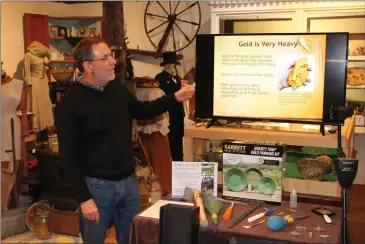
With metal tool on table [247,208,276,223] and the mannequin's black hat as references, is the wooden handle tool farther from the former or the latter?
the mannequin's black hat

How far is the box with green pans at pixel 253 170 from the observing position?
2010 mm

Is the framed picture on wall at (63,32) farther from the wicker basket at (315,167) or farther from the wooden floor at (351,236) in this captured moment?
the wicker basket at (315,167)

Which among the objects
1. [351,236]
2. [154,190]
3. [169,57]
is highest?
[169,57]

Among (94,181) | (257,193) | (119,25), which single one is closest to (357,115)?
(119,25)

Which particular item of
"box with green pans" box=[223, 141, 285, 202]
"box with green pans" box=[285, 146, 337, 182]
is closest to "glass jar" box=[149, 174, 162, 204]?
"box with green pans" box=[285, 146, 337, 182]

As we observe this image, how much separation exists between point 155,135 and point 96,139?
211cm

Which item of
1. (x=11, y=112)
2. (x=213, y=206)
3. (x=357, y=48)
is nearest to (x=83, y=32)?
(x=11, y=112)

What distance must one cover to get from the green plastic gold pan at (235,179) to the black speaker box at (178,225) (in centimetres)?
54

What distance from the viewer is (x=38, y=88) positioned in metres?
4.87

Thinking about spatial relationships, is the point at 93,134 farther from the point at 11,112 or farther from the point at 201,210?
the point at 11,112

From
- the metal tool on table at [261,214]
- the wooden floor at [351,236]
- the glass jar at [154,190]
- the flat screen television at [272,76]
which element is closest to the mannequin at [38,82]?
the wooden floor at [351,236]

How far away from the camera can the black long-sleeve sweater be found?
197 cm

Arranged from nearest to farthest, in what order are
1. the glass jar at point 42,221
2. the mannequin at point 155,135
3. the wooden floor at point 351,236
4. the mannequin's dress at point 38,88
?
the wooden floor at point 351,236, the glass jar at point 42,221, the mannequin at point 155,135, the mannequin's dress at point 38,88

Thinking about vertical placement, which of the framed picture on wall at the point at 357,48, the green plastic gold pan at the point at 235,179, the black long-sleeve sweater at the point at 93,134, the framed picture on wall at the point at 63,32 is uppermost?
the framed picture on wall at the point at 63,32
